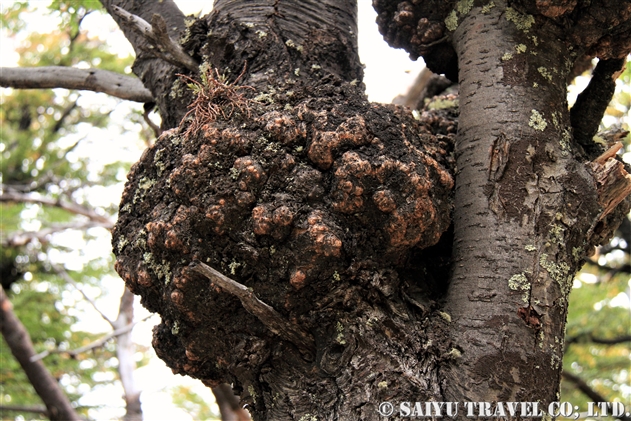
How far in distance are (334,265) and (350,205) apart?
0.18 m

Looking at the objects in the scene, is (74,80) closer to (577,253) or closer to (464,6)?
(464,6)

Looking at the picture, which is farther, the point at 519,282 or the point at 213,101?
the point at 213,101

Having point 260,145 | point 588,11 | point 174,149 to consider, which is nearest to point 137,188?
point 174,149

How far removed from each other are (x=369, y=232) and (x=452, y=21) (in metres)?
0.94

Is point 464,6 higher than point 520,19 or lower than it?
higher

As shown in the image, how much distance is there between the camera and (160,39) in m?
2.01

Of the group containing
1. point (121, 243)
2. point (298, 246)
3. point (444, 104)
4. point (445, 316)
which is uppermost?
point (444, 104)

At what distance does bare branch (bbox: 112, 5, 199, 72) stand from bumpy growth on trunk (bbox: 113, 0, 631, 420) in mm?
263

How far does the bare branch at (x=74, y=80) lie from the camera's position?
2.56 metres

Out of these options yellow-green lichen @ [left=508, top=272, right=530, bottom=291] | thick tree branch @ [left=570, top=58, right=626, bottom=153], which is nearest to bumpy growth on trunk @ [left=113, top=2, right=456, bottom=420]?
yellow-green lichen @ [left=508, top=272, right=530, bottom=291]

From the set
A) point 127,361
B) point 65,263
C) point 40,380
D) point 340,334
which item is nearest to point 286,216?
point 340,334

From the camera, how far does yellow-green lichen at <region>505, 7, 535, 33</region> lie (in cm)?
195

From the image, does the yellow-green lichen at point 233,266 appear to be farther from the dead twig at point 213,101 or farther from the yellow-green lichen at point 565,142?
the yellow-green lichen at point 565,142

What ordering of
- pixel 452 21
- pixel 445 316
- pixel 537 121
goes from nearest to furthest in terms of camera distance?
pixel 445 316 < pixel 537 121 < pixel 452 21
